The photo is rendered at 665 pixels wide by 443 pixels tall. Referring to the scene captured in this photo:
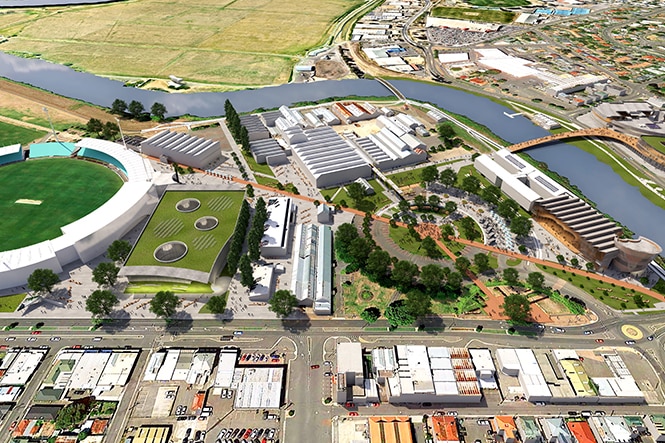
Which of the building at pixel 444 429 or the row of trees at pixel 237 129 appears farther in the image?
the row of trees at pixel 237 129

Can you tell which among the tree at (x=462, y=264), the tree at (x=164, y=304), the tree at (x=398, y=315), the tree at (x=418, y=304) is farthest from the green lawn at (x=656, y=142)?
the tree at (x=164, y=304)

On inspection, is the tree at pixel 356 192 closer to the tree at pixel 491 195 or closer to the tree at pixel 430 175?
the tree at pixel 430 175

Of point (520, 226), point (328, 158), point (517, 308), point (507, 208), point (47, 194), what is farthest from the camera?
point (328, 158)

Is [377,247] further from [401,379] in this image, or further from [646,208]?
[646,208]

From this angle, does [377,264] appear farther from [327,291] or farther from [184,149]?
[184,149]

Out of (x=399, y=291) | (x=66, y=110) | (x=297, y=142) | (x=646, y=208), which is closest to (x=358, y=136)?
(x=297, y=142)

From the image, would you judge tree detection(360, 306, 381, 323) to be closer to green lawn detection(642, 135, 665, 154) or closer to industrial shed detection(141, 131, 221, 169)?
industrial shed detection(141, 131, 221, 169)

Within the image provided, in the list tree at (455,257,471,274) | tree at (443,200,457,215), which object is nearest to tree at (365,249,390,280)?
tree at (455,257,471,274)

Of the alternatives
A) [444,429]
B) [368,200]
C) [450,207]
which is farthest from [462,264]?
[444,429]

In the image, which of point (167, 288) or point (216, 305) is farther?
point (167, 288)
